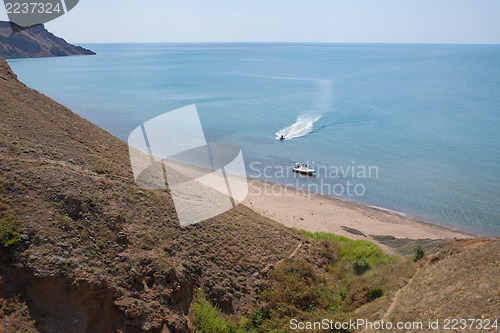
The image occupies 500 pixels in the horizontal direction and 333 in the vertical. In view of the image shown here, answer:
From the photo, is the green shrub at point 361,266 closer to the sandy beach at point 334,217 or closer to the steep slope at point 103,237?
the steep slope at point 103,237

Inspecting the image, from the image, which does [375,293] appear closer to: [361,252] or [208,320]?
[361,252]

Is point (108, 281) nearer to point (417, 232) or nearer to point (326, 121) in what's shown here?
point (417, 232)

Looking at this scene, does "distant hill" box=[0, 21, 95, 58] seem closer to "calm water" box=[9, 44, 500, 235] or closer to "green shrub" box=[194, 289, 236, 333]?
"calm water" box=[9, 44, 500, 235]

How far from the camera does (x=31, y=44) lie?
156 m

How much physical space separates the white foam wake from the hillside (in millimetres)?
35932

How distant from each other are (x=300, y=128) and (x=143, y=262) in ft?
159

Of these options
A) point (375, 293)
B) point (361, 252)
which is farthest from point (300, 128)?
point (375, 293)

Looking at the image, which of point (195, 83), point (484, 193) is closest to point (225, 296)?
point (484, 193)

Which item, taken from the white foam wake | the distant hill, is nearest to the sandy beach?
the white foam wake

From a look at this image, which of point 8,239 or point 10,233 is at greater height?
point 10,233

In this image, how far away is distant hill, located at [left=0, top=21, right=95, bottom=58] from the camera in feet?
449

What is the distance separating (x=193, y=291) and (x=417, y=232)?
22029 millimetres

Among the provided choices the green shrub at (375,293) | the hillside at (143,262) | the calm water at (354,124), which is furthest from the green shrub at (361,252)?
the calm water at (354,124)

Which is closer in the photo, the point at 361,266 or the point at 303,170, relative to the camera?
the point at 361,266
